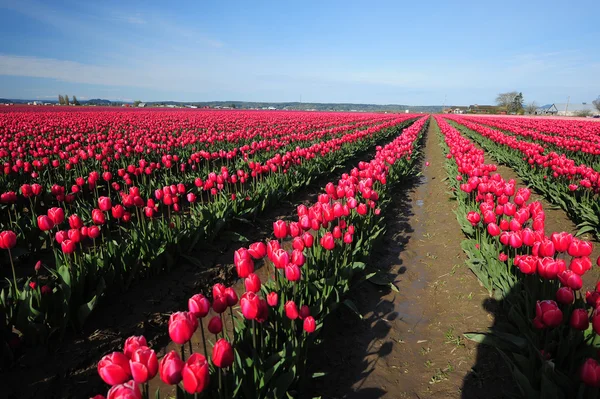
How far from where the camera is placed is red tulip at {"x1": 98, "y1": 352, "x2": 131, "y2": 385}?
154 cm

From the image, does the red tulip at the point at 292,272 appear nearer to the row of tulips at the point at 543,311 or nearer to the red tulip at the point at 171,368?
the red tulip at the point at 171,368

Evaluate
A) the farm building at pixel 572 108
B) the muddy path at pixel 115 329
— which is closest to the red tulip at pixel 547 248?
the muddy path at pixel 115 329

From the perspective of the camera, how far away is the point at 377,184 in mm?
7730

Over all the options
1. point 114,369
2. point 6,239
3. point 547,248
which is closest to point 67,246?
point 6,239

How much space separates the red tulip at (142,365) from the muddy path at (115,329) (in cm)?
178

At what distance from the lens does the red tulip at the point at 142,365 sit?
1.54 m

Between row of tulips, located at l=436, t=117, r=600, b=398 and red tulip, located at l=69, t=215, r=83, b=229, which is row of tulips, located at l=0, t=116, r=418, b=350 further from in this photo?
row of tulips, located at l=436, t=117, r=600, b=398

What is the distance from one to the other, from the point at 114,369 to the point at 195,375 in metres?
0.35

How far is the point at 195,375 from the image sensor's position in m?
1.60

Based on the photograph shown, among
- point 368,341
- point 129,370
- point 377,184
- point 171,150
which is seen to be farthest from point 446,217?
point 171,150

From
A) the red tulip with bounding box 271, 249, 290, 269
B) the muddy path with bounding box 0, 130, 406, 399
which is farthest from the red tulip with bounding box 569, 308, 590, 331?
the muddy path with bounding box 0, 130, 406, 399

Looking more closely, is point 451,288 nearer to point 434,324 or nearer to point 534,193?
point 434,324

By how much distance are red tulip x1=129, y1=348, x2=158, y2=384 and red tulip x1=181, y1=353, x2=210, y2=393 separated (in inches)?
5.8

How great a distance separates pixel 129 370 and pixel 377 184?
6.72 metres
